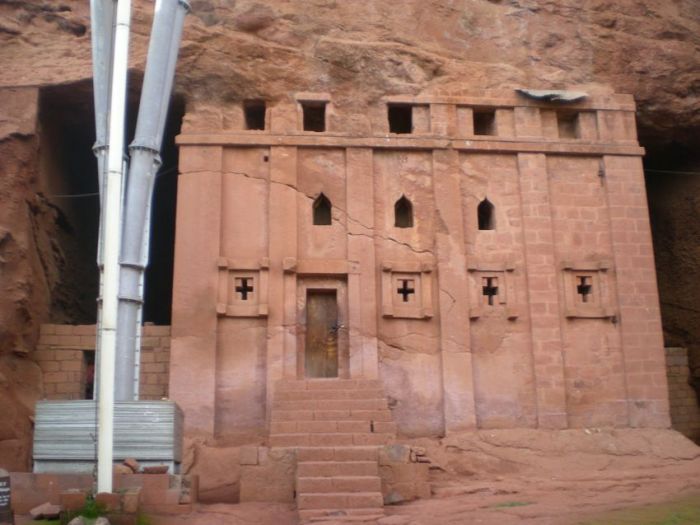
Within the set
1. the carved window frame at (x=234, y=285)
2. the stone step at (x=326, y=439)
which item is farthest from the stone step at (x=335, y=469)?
the carved window frame at (x=234, y=285)

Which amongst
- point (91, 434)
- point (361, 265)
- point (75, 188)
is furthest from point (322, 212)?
point (91, 434)

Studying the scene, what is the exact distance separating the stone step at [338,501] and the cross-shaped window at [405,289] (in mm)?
4973

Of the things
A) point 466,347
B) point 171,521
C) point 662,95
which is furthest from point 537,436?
point 662,95

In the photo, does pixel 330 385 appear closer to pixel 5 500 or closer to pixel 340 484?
pixel 340 484

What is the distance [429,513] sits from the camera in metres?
10.7

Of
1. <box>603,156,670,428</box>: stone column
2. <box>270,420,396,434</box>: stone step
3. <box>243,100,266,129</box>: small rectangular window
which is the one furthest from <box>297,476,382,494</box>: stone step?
<box>243,100,266,129</box>: small rectangular window

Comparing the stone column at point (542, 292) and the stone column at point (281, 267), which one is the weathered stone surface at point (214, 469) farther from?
the stone column at point (542, 292)

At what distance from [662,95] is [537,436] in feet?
25.3

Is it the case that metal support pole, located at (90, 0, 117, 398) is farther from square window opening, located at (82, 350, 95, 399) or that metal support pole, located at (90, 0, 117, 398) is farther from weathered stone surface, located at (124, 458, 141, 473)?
square window opening, located at (82, 350, 95, 399)

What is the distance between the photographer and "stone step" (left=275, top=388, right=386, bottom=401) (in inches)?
531

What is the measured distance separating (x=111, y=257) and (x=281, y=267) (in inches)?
214

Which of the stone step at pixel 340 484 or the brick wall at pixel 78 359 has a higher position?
the brick wall at pixel 78 359

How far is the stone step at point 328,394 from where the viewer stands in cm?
1348

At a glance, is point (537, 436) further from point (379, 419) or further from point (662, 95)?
point (662, 95)
